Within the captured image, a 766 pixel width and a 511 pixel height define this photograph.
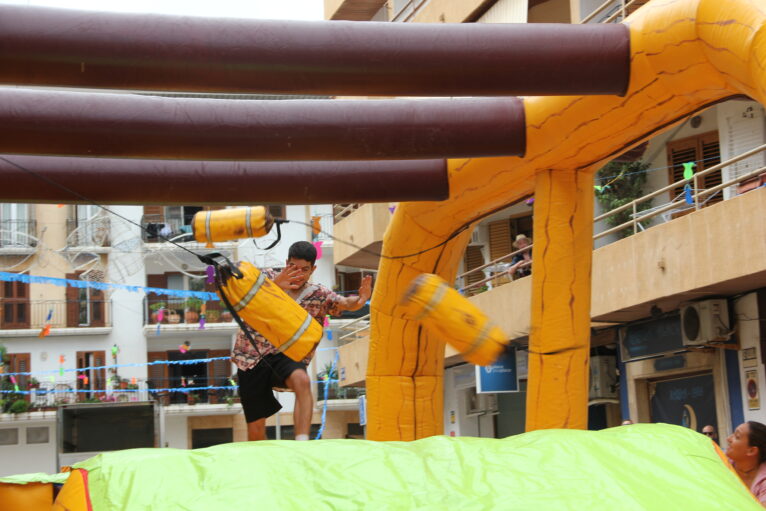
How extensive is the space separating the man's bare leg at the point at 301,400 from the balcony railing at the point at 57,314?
3516 centimetres

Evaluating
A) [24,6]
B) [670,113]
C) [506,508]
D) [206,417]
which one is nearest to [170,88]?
[24,6]

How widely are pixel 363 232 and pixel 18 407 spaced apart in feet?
63.1

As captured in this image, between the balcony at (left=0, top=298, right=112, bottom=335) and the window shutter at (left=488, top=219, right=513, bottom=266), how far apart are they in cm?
2024

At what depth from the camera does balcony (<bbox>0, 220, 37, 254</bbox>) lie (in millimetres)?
40559

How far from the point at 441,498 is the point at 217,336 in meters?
39.3

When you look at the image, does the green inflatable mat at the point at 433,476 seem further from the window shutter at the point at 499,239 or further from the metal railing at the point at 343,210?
the window shutter at the point at 499,239

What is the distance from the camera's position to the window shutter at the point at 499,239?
85.0ft

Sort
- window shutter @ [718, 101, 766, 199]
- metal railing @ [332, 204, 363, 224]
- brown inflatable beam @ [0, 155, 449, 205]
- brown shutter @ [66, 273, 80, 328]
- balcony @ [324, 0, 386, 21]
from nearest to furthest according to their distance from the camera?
1. brown inflatable beam @ [0, 155, 449, 205]
2. window shutter @ [718, 101, 766, 199]
3. metal railing @ [332, 204, 363, 224]
4. balcony @ [324, 0, 386, 21]
5. brown shutter @ [66, 273, 80, 328]

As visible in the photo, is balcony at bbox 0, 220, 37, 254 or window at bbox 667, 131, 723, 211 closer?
window at bbox 667, 131, 723, 211

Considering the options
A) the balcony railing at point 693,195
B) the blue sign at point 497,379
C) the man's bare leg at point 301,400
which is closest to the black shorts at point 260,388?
the man's bare leg at point 301,400

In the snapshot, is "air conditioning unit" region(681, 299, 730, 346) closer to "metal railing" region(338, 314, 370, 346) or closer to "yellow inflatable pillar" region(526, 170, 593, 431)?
"yellow inflatable pillar" region(526, 170, 593, 431)

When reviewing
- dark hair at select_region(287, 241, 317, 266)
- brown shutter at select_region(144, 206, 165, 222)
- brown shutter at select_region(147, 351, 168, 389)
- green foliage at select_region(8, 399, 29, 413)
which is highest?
brown shutter at select_region(144, 206, 165, 222)

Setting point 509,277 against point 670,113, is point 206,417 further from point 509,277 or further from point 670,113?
point 670,113

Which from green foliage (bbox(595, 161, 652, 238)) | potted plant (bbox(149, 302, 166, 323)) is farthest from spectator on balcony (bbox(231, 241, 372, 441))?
potted plant (bbox(149, 302, 166, 323))
